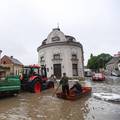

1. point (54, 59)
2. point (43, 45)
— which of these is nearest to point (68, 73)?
point (54, 59)

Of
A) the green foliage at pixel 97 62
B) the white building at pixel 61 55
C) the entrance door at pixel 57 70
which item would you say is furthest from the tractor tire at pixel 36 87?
the green foliage at pixel 97 62

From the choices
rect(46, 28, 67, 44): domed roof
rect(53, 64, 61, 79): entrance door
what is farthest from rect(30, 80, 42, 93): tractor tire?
rect(46, 28, 67, 44): domed roof

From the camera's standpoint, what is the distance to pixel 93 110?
11414 mm

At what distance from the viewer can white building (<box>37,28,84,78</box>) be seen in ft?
140

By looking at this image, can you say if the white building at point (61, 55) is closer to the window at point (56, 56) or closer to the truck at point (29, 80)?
the window at point (56, 56)

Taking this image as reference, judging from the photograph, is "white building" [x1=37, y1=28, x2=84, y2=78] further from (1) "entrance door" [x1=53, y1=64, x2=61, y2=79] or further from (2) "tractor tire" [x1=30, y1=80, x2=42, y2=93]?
(2) "tractor tire" [x1=30, y1=80, x2=42, y2=93]

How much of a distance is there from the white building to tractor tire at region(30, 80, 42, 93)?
23.7 m

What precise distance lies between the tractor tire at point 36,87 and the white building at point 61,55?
23.7 meters

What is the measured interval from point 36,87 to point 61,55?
80.5 feet

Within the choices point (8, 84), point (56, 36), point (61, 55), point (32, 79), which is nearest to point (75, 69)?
point (61, 55)

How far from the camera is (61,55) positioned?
42.8 m

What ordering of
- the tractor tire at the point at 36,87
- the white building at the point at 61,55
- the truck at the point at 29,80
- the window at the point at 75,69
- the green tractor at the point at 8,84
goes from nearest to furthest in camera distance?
1. the green tractor at the point at 8,84
2. the truck at the point at 29,80
3. the tractor tire at the point at 36,87
4. the white building at the point at 61,55
5. the window at the point at 75,69

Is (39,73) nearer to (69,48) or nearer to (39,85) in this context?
(39,85)

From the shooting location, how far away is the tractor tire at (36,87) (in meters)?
17.9
